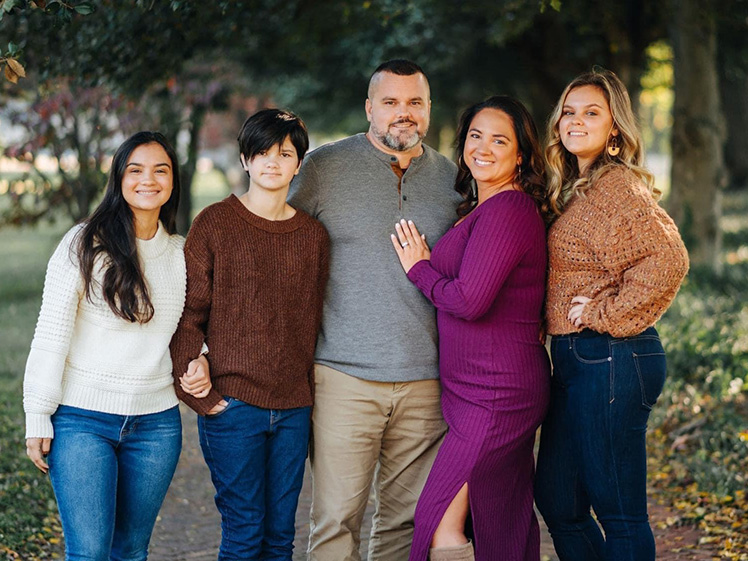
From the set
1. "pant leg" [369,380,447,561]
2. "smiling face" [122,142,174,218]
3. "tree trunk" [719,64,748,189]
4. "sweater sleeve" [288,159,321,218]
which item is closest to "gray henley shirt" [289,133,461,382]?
"sweater sleeve" [288,159,321,218]

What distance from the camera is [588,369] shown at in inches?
138

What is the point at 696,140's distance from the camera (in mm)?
11156

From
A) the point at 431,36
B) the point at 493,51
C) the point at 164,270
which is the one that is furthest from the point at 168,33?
the point at 493,51

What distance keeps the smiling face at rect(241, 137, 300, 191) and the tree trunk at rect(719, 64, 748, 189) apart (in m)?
17.3

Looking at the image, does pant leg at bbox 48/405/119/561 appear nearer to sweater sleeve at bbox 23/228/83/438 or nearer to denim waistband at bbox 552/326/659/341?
sweater sleeve at bbox 23/228/83/438

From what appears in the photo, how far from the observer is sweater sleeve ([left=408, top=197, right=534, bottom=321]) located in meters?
3.56

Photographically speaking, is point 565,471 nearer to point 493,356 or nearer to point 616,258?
point 493,356

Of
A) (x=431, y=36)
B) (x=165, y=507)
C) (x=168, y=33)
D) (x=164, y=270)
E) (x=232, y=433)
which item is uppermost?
(x=431, y=36)

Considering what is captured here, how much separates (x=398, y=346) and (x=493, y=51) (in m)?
13.8

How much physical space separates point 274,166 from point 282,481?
1.36 m

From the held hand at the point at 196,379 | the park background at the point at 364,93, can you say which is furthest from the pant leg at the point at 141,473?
the park background at the point at 364,93

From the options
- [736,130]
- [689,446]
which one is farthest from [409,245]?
[736,130]

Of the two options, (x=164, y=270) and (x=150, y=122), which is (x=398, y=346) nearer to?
(x=164, y=270)

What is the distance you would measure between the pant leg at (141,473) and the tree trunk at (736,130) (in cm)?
1795
